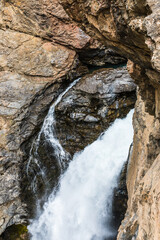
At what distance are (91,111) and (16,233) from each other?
231 inches

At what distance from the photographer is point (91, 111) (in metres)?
9.05

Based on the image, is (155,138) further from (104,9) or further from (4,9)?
(4,9)

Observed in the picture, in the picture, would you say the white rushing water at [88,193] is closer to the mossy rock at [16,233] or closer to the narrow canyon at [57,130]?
the narrow canyon at [57,130]

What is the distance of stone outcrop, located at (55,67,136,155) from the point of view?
29.2 feet

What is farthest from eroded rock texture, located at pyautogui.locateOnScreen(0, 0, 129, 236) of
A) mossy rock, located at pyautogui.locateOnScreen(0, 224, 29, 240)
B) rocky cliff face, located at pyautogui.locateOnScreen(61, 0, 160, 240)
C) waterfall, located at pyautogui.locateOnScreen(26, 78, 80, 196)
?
rocky cliff face, located at pyautogui.locateOnScreen(61, 0, 160, 240)

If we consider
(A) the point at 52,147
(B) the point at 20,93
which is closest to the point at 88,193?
(A) the point at 52,147

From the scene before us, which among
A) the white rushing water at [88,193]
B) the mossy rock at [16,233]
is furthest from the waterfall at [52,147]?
the mossy rock at [16,233]

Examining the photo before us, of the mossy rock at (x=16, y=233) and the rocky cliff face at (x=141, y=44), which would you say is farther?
the mossy rock at (x=16, y=233)

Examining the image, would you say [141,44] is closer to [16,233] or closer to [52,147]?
[52,147]

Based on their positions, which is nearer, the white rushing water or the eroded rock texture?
the white rushing water

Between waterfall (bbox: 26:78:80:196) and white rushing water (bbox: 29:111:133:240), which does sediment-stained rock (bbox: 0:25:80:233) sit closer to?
waterfall (bbox: 26:78:80:196)

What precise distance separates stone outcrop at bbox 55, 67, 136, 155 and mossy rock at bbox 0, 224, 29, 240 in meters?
3.60

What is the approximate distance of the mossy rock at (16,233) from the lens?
757 centimetres

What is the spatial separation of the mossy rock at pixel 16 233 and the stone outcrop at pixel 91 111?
A: 360cm
